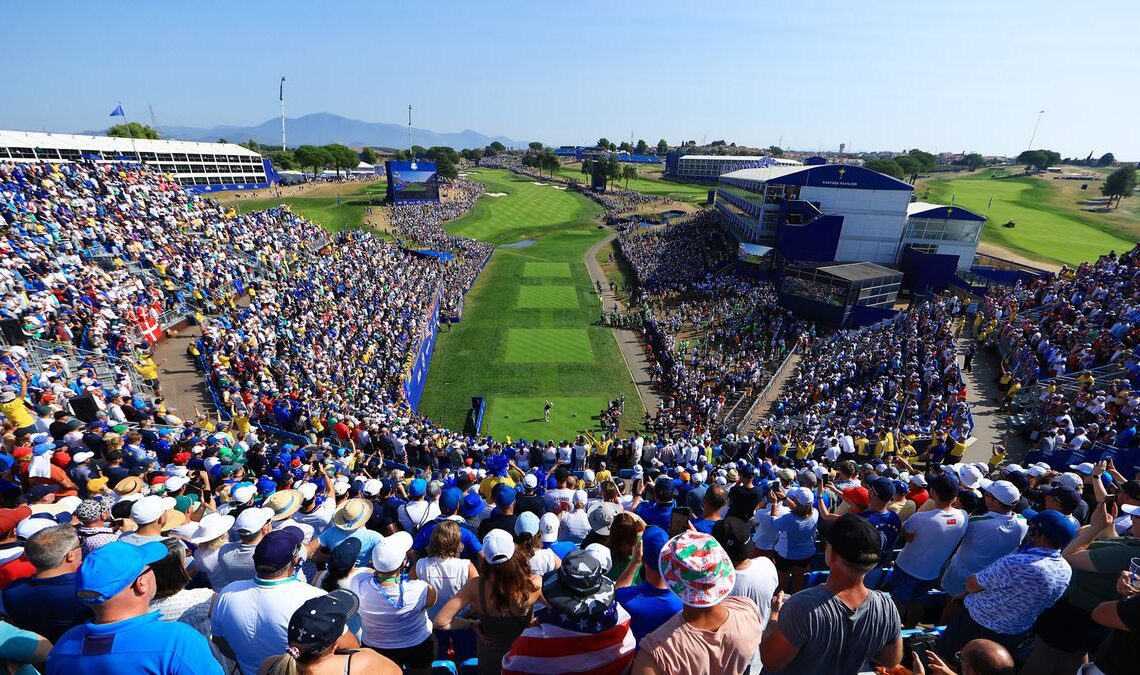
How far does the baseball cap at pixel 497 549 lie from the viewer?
371cm

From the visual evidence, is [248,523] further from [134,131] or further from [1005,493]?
[134,131]

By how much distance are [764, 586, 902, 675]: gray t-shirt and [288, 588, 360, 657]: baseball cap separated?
2515 millimetres

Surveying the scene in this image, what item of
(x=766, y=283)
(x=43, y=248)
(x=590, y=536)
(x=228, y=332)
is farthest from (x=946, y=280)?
(x=43, y=248)

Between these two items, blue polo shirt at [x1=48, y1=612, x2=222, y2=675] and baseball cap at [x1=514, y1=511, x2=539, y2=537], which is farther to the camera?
baseball cap at [x1=514, y1=511, x2=539, y2=537]

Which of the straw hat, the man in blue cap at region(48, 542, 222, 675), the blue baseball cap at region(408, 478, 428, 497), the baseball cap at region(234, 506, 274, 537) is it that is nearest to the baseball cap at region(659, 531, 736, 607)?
the man in blue cap at region(48, 542, 222, 675)

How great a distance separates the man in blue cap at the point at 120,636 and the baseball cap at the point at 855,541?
11.8ft

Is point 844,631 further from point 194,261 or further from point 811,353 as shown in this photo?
point 194,261

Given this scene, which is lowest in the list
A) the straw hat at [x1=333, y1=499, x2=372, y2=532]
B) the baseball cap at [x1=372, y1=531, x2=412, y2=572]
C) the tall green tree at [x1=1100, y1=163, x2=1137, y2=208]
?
the straw hat at [x1=333, y1=499, x2=372, y2=532]

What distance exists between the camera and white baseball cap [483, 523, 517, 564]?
12.2ft

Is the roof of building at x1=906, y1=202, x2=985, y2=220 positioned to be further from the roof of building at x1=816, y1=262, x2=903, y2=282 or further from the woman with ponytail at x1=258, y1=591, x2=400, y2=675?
the woman with ponytail at x1=258, y1=591, x2=400, y2=675

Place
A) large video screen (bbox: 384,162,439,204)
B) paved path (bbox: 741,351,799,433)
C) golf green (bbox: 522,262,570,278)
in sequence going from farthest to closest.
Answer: large video screen (bbox: 384,162,439,204)
golf green (bbox: 522,262,570,278)
paved path (bbox: 741,351,799,433)

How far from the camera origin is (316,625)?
2621 mm

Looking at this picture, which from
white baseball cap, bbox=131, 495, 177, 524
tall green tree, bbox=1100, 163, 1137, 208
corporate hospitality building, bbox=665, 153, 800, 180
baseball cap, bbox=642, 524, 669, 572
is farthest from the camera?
corporate hospitality building, bbox=665, 153, 800, 180

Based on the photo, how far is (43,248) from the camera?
1891cm
